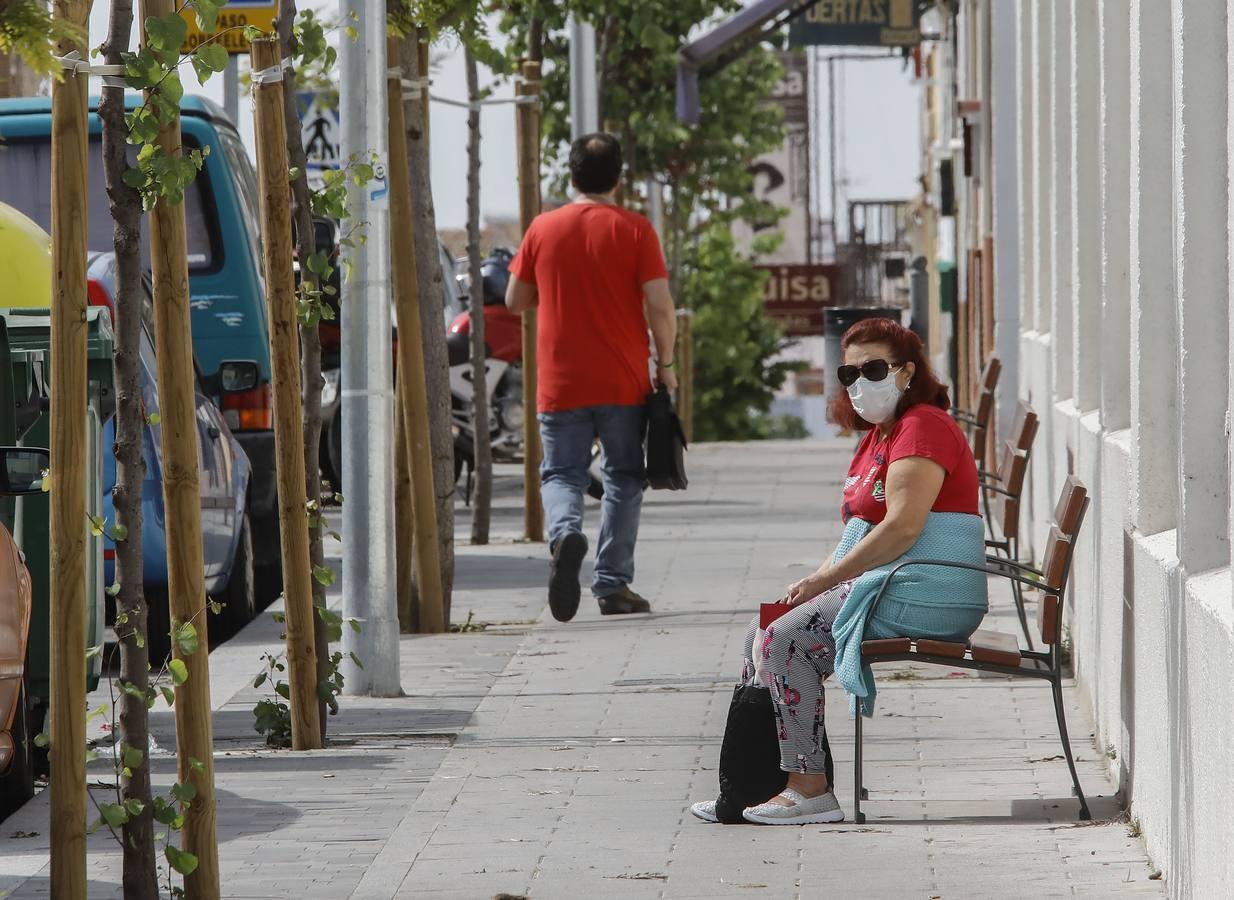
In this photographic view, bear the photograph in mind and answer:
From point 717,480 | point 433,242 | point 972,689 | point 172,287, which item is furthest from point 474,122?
point 172,287

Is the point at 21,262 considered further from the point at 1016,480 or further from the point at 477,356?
the point at 477,356

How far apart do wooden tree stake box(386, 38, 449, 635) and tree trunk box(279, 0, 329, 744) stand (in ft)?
6.02

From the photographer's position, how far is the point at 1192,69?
5.33 meters

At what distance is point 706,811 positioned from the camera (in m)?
6.75

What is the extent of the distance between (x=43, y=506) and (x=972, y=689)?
327 cm

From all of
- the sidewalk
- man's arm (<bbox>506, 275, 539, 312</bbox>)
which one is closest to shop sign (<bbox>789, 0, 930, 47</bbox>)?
man's arm (<bbox>506, 275, 539, 312</bbox>)

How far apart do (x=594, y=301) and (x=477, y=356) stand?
4.24m

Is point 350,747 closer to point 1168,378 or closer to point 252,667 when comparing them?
point 252,667

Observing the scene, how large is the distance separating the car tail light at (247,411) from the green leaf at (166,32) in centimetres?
838

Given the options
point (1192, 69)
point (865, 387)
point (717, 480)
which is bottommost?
point (717, 480)

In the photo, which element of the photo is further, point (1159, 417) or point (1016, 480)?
point (1016, 480)

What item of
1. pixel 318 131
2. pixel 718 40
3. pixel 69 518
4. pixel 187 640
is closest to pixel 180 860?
pixel 187 640

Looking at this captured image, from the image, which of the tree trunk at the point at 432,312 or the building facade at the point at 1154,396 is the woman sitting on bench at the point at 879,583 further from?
the tree trunk at the point at 432,312

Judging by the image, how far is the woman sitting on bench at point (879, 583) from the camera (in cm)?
675
